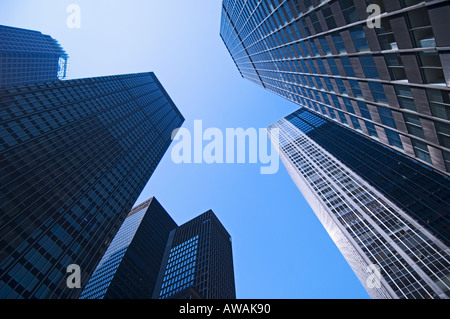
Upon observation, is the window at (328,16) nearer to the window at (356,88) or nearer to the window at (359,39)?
the window at (359,39)

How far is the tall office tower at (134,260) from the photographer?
339 ft

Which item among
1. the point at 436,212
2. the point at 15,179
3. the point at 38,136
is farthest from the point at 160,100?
the point at 436,212

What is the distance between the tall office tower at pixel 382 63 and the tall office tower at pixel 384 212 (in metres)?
35.6

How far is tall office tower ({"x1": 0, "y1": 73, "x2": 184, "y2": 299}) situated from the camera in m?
46.9

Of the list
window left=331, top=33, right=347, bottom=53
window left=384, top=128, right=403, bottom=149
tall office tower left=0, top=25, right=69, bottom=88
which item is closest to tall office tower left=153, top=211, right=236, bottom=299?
window left=384, top=128, right=403, bottom=149

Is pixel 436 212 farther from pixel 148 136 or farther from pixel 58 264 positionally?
pixel 148 136

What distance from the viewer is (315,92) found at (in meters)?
47.2

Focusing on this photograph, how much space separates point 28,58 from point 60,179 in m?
132

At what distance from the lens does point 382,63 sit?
24.2 metres

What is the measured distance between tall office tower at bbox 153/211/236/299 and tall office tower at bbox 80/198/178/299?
41.1ft

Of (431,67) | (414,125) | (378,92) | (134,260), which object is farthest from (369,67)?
(134,260)

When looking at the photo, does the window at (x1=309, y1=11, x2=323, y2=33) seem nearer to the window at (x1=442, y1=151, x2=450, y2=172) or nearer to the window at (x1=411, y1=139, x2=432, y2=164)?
the window at (x1=411, y1=139, x2=432, y2=164)
